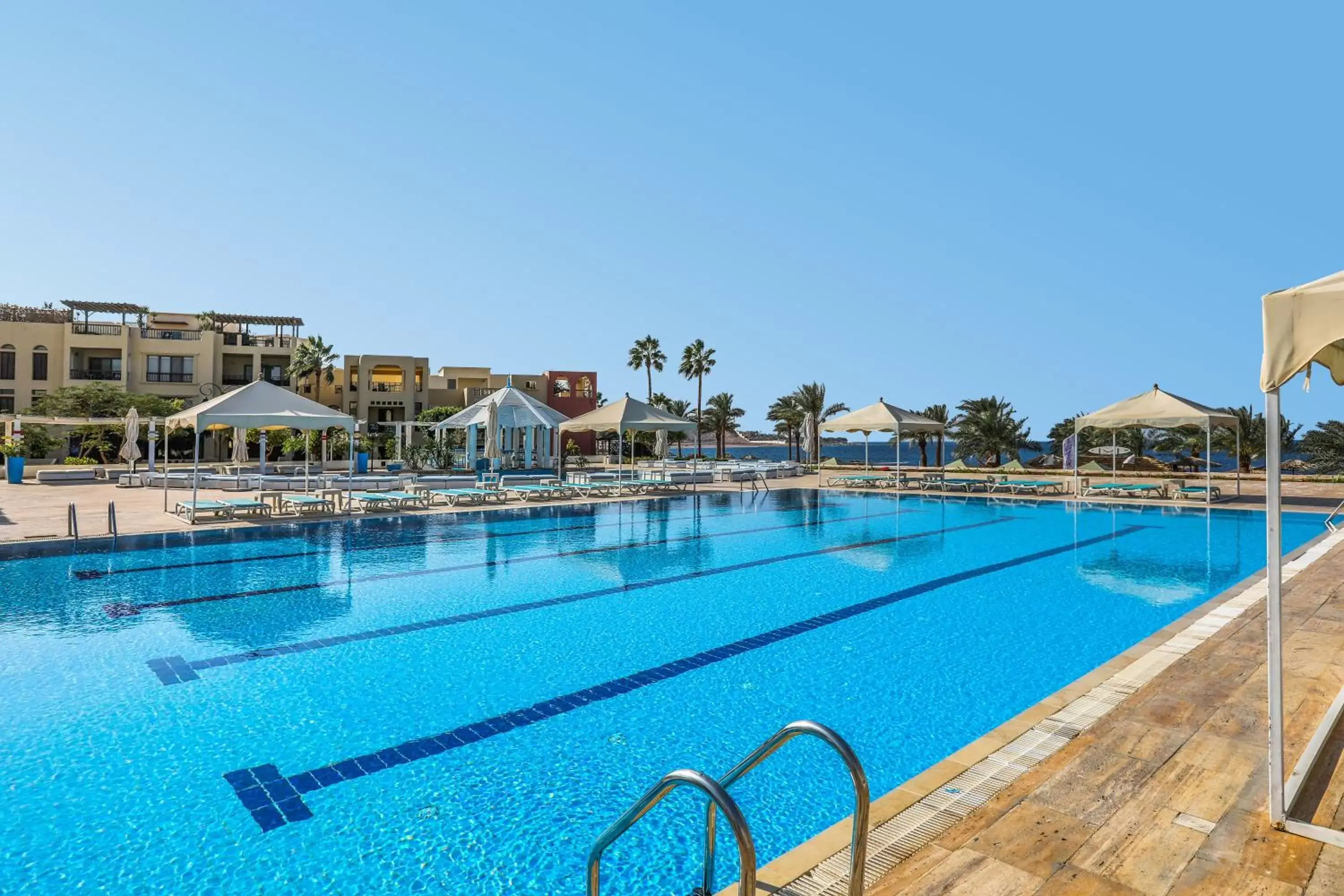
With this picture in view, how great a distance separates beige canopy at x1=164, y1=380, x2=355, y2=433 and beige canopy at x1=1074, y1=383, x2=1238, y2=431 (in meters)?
19.3

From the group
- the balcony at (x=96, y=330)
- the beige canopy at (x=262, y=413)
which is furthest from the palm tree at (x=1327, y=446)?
the balcony at (x=96, y=330)

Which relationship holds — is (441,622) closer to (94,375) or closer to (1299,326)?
(1299,326)

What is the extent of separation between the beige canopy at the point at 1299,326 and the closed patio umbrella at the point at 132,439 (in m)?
29.6

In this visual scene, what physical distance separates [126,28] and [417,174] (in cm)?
861

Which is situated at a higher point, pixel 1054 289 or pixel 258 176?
pixel 1054 289

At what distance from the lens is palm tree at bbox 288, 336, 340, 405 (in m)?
42.3

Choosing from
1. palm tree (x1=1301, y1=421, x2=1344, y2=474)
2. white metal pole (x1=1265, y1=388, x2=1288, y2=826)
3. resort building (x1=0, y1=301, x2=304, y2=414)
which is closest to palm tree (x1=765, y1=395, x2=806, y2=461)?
palm tree (x1=1301, y1=421, x2=1344, y2=474)

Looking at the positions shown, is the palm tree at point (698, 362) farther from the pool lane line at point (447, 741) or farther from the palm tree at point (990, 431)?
the pool lane line at point (447, 741)

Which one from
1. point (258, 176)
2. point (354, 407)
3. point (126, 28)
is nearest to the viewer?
point (126, 28)

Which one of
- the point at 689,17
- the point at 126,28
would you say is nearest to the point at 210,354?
the point at 126,28

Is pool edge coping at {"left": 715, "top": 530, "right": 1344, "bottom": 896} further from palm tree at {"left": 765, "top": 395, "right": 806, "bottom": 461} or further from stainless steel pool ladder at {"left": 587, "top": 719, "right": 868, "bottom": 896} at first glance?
palm tree at {"left": 765, "top": 395, "right": 806, "bottom": 461}

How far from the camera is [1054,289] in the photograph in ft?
143

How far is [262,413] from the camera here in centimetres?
1527

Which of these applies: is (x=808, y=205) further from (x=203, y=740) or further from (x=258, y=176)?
(x=203, y=740)
